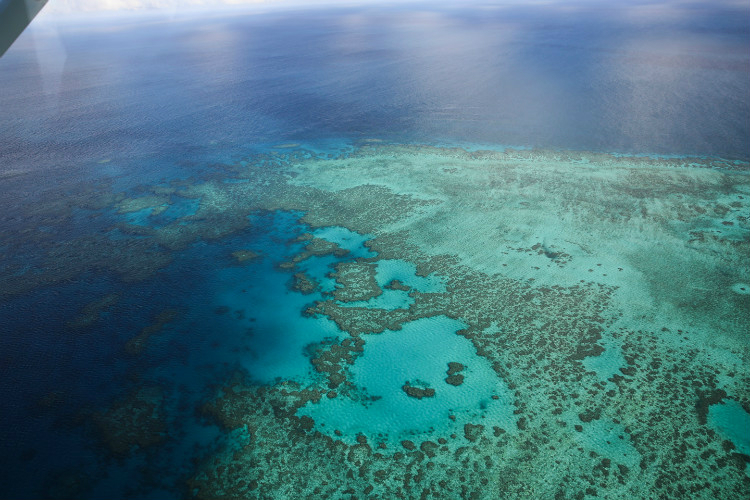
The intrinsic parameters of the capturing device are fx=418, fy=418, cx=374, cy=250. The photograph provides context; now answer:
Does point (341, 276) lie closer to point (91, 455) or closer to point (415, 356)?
point (415, 356)

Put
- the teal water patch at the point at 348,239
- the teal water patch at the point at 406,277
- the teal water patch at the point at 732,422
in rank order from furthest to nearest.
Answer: the teal water patch at the point at 348,239 → the teal water patch at the point at 406,277 → the teal water patch at the point at 732,422

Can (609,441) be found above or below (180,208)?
below

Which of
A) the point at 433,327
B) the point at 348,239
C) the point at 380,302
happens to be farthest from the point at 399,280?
the point at 348,239

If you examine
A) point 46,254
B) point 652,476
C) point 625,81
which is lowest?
point 652,476

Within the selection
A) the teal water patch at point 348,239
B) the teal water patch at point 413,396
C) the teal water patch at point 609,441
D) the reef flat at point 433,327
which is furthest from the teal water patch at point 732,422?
the teal water patch at point 348,239

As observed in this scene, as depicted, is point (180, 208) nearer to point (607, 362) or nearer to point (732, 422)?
point (607, 362)

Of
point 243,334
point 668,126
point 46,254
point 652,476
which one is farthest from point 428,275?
point 668,126

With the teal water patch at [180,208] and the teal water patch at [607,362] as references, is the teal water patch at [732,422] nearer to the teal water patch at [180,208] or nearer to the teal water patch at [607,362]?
the teal water patch at [607,362]
